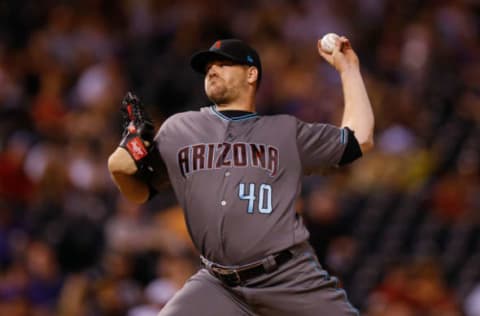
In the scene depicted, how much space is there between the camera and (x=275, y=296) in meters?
4.39

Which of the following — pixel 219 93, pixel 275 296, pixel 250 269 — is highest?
pixel 219 93

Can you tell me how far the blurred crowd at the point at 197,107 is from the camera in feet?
28.0

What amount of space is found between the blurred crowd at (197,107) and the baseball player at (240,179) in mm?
3181

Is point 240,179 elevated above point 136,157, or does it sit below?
below

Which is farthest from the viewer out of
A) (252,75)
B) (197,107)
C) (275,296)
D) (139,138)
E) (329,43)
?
(197,107)

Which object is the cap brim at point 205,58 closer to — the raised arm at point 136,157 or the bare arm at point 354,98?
the raised arm at point 136,157

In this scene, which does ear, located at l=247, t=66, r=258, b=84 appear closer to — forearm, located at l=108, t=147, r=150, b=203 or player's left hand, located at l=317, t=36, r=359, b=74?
player's left hand, located at l=317, t=36, r=359, b=74

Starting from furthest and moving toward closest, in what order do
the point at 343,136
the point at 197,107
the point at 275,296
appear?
the point at 197,107
the point at 343,136
the point at 275,296

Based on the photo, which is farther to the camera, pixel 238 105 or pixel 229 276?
pixel 238 105

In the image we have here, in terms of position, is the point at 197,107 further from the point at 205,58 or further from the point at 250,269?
the point at 250,269

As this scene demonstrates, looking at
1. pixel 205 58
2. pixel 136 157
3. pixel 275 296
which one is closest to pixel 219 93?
pixel 205 58

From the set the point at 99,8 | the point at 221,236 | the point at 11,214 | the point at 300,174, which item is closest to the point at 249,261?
the point at 221,236

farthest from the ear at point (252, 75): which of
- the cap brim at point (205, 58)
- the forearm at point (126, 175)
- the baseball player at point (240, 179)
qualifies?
the forearm at point (126, 175)

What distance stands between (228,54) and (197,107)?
6.32 meters
